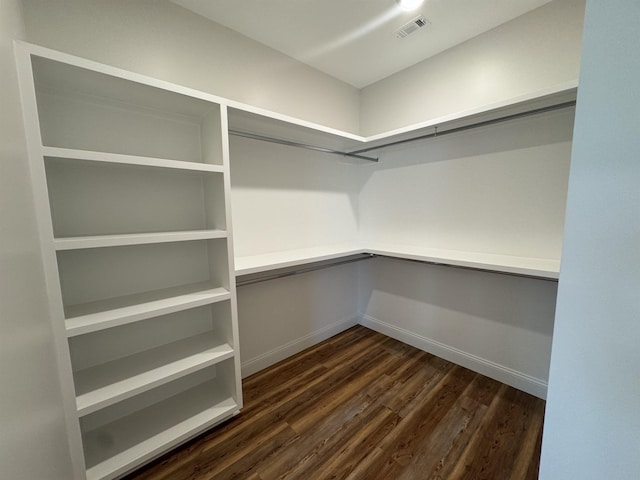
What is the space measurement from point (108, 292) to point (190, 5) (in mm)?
1726

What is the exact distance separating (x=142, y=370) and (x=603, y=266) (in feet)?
6.18

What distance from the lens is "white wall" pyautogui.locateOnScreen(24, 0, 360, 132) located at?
118cm

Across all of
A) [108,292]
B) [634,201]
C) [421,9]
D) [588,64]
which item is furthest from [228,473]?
[421,9]

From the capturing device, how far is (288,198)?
2.09 m

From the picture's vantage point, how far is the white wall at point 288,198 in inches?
71.9

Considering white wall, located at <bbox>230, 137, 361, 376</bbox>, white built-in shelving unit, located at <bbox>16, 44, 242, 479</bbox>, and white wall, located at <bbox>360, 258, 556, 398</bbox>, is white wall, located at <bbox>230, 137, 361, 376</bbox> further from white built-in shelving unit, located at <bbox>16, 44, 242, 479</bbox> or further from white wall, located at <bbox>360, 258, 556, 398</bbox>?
white wall, located at <bbox>360, 258, 556, 398</bbox>

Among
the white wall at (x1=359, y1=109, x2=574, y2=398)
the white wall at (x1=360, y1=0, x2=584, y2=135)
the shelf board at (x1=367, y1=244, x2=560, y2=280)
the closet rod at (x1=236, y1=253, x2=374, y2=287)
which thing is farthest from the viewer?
the closet rod at (x1=236, y1=253, x2=374, y2=287)

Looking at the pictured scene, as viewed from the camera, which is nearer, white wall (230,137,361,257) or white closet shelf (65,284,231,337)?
white closet shelf (65,284,231,337)

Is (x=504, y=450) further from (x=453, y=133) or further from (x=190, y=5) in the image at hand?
(x=190, y=5)

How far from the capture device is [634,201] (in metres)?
0.57

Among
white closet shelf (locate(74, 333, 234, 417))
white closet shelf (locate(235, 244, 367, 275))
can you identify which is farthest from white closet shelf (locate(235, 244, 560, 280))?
white closet shelf (locate(74, 333, 234, 417))

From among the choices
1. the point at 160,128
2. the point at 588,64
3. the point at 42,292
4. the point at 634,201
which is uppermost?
the point at 160,128

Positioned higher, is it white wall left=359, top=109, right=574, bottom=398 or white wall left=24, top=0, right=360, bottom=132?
white wall left=24, top=0, right=360, bottom=132

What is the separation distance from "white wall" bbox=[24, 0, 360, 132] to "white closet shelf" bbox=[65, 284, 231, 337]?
1251 millimetres
